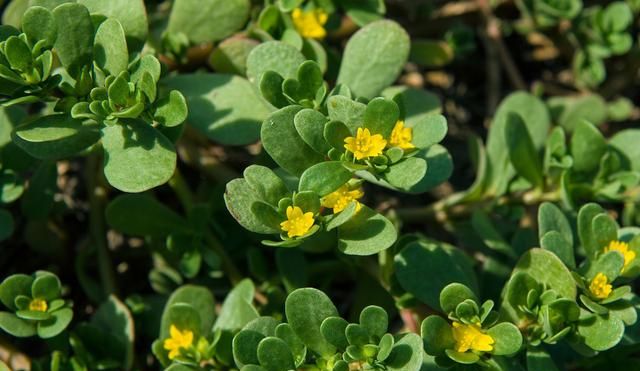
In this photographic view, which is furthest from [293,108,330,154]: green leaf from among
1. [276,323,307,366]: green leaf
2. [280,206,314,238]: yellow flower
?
[276,323,307,366]: green leaf

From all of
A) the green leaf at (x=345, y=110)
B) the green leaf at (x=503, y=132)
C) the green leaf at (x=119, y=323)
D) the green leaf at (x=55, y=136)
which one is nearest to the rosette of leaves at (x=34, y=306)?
the green leaf at (x=119, y=323)

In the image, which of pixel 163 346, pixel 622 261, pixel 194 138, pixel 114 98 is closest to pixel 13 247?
pixel 194 138

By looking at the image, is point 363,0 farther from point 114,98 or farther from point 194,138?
point 114,98

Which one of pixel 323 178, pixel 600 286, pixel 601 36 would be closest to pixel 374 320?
pixel 323 178

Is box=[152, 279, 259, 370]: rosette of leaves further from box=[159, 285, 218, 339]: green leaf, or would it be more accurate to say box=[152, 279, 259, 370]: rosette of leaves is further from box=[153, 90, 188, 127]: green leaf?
box=[153, 90, 188, 127]: green leaf

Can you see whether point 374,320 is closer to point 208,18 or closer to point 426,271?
point 426,271
